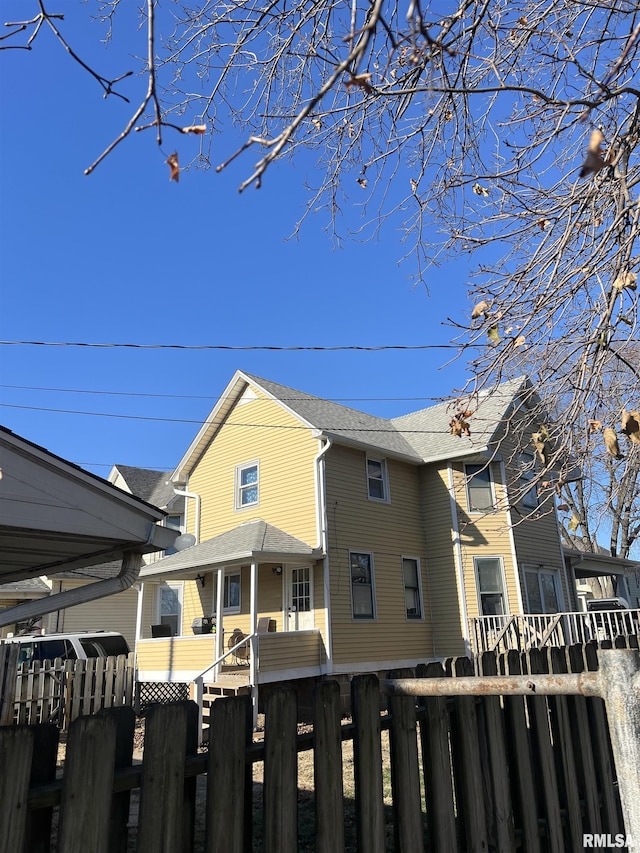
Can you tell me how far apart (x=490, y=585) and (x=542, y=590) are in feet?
7.15

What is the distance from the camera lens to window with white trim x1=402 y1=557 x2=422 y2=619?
54.7ft

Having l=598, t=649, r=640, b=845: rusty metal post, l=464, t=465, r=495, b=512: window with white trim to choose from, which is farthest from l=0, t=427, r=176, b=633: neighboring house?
l=464, t=465, r=495, b=512: window with white trim

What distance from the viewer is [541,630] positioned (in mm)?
14562

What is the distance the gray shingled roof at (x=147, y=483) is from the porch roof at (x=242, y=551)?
818cm

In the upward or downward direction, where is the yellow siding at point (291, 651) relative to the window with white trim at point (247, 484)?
downward

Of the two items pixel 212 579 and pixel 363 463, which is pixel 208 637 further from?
pixel 363 463

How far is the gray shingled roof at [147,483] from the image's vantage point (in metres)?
24.7

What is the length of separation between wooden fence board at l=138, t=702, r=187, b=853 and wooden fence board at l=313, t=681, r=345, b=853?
57 cm

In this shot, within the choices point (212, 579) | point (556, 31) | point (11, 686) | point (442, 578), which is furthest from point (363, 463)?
point (556, 31)

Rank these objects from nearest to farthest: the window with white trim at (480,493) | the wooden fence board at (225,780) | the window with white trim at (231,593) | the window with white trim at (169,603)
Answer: the wooden fence board at (225,780), the window with white trim at (231,593), the window with white trim at (480,493), the window with white trim at (169,603)

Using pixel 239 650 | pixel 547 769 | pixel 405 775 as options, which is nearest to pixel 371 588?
pixel 239 650

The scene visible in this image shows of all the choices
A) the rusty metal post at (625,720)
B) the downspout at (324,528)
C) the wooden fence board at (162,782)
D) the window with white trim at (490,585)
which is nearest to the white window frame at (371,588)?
the downspout at (324,528)

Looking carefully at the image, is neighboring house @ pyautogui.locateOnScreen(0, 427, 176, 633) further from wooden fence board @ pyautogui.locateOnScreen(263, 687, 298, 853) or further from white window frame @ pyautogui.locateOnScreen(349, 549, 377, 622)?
white window frame @ pyautogui.locateOnScreen(349, 549, 377, 622)

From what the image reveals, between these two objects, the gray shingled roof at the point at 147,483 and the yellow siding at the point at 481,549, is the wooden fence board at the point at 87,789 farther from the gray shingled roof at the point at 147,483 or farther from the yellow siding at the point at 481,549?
the gray shingled roof at the point at 147,483
